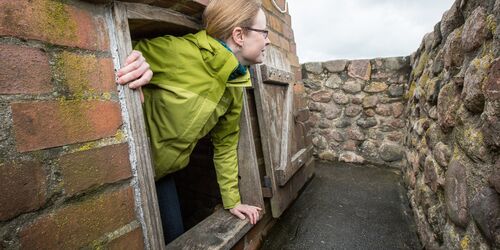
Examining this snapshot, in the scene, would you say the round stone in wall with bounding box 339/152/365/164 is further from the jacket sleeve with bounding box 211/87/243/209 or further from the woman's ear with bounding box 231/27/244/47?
the woman's ear with bounding box 231/27/244/47

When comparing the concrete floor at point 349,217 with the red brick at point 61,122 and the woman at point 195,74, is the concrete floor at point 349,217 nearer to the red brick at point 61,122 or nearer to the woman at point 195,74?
the woman at point 195,74

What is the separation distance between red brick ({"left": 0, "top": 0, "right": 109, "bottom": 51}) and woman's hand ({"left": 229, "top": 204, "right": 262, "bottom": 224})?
1177 mm

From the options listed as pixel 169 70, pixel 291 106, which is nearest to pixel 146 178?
pixel 169 70

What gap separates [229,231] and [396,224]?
4.40 ft

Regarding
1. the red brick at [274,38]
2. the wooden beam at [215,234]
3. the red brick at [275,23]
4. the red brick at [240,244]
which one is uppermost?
the red brick at [275,23]

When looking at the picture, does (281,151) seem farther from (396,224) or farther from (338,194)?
(396,224)

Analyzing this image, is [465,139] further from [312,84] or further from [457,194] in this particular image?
[312,84]

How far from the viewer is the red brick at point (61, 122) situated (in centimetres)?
65

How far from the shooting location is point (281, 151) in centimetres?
210

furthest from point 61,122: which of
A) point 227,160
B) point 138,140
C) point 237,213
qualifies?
point 237,213

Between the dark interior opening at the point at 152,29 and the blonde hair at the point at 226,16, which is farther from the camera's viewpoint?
the blonde hair at the point at 226,16

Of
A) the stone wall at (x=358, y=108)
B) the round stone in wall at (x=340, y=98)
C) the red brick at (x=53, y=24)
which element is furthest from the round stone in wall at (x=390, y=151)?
the red brick at (x=53, y=24)

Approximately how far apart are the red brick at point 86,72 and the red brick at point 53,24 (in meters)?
0.04

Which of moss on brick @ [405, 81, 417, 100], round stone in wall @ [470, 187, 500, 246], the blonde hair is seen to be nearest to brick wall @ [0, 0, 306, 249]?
the blonde hair
